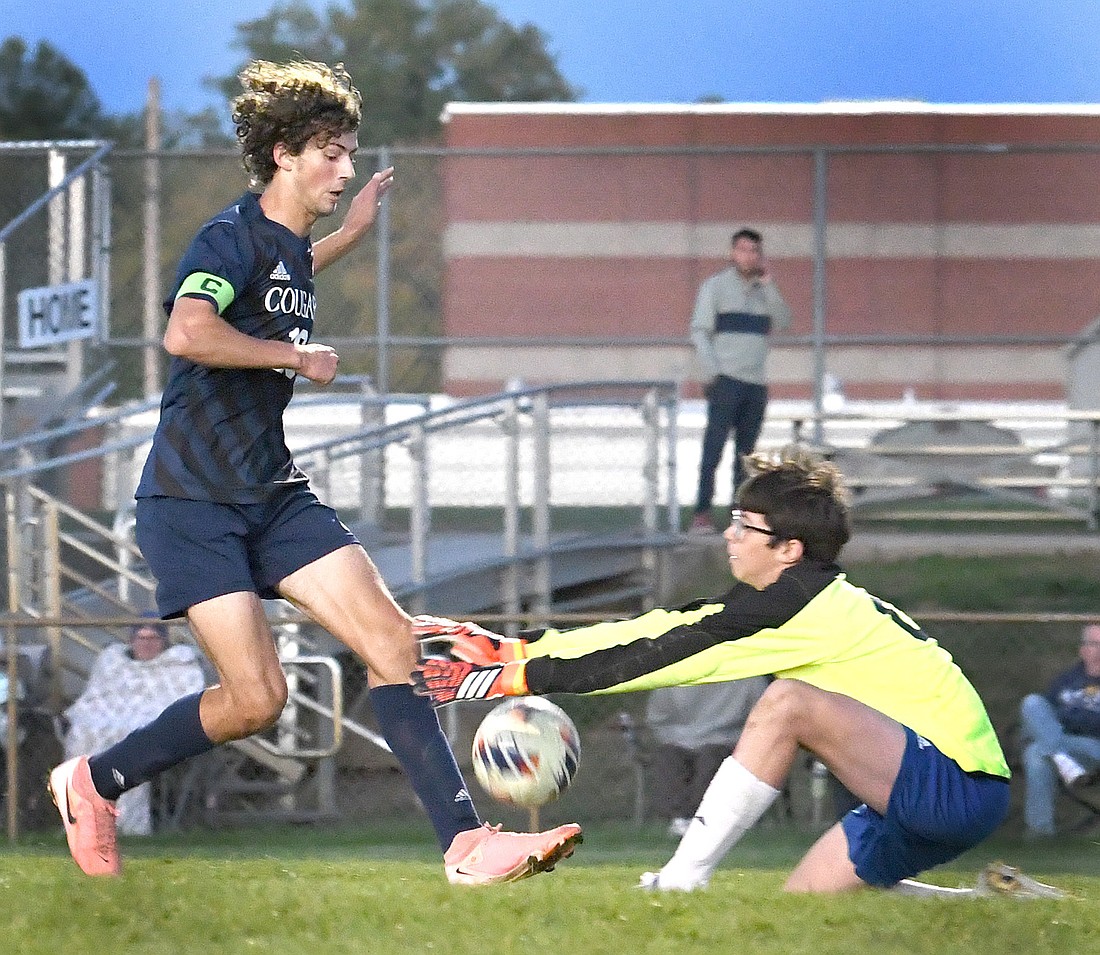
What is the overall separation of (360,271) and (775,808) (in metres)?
10.6

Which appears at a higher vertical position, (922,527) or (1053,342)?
(1053,342)

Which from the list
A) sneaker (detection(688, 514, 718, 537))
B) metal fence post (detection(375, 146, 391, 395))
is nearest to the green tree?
metal fence post (detection(375, 146, 391, 395))

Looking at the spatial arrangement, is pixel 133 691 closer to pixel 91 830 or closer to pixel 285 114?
pixel 91 830

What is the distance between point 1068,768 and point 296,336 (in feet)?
17.8

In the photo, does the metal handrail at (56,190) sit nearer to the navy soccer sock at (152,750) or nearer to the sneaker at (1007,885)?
the navy soccer sock at (152,750)

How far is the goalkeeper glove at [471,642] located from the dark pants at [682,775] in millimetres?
4449

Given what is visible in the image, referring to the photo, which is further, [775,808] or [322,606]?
[775,808]

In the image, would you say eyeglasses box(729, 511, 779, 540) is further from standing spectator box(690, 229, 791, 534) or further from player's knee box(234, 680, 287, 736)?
standing spectator box(690, 229, 791, 534)

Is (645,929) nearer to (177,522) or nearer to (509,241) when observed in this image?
(177,522)

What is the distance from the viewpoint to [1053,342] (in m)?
13.4

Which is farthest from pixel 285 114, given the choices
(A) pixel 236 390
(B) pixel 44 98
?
(B) pixel 44 98

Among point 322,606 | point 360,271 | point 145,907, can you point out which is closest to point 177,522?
point 322,606

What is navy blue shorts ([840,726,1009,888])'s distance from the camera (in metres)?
4.86

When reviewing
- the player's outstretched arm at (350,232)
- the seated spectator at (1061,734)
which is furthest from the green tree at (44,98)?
the player's outstretched arm at (350,232)
